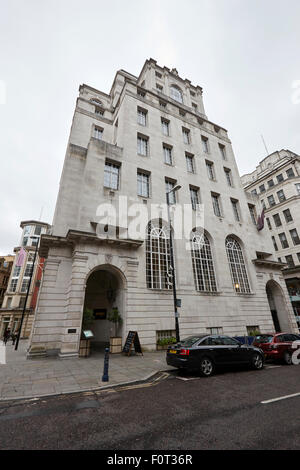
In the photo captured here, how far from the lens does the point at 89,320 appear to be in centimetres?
1319

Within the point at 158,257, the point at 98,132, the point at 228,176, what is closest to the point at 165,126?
the point at 98,132

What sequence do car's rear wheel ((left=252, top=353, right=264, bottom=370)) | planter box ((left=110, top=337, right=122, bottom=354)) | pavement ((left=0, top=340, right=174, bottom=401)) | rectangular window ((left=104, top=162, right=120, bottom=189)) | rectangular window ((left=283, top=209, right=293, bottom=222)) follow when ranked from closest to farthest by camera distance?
pavement ((left=0, top=340, right=174, bottom=401))
car's rear wheel ((left=252, top=353, right=264, bottom=370))
planter box ((left=110, top=337, right=122, bottom=354))
rectangular window ((left=104, top=162, right=120, bottom=189))
rectangular window ((left=283, top=209, right=293, bottom=222))

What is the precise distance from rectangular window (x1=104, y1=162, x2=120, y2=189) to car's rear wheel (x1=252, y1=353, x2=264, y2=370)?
15.4 meters

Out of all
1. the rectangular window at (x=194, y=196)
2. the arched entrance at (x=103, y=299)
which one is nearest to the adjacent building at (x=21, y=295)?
the arched entrance at (x=103, y=299)

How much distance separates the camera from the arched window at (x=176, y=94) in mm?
31719

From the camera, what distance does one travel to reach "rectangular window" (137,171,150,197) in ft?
64.0

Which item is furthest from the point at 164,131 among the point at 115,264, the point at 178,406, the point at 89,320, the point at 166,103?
the point at 178,406

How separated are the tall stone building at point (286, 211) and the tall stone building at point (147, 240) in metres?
14.5

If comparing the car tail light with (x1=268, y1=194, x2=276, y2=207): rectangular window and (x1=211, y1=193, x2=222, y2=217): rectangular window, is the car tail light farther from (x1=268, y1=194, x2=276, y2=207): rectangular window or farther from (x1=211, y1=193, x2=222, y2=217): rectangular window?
(x1=268, y1=194, x2=276, y2=207): rectangular window

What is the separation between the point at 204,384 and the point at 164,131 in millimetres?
25149

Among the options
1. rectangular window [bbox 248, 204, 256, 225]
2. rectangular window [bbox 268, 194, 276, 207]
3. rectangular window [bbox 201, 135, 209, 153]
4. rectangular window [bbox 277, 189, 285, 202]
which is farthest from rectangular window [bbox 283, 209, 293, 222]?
rectangular window [bbox 201, 135, 209, 153]

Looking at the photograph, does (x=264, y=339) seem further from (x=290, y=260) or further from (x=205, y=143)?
(x=290, y=260)

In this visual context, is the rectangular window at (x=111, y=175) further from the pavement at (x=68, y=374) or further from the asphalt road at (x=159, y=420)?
the asphalt road at (x=159, y=420)
